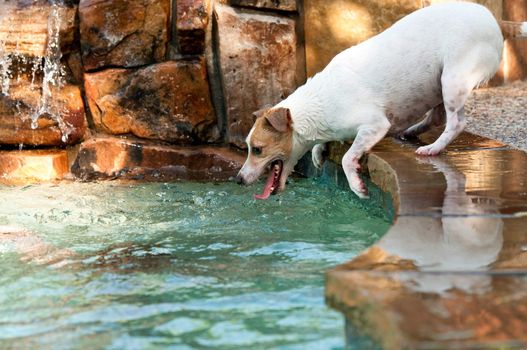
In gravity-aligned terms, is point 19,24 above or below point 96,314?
above

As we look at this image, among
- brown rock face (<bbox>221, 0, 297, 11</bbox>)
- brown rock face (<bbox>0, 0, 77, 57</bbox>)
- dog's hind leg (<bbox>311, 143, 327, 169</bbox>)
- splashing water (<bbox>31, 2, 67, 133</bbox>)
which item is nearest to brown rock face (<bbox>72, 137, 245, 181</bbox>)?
splashing water (<bbox>31, 2, 67, 133</bbox>)

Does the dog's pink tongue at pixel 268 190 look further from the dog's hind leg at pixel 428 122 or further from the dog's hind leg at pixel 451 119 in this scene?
the dog's hind leg at pixel 428 122

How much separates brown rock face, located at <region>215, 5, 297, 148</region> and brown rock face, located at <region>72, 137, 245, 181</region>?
271mm

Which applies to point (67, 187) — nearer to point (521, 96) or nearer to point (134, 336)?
point (134, 336)

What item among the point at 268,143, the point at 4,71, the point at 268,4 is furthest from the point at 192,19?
the point at 268,143

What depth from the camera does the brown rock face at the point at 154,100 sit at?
7.12m

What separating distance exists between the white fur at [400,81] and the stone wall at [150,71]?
1.60m

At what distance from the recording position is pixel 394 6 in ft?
23.8

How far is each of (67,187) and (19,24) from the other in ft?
5.07

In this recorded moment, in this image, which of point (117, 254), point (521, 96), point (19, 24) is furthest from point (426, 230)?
point (521, 96)

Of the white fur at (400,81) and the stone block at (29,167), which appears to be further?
the stone block at (29,167)

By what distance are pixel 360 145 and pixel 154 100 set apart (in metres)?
2.46

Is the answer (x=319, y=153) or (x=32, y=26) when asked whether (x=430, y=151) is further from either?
(x=32, y=26)

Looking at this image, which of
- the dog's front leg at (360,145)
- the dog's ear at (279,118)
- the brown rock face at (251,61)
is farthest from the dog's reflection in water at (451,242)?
the brown rock face at (251,61)
